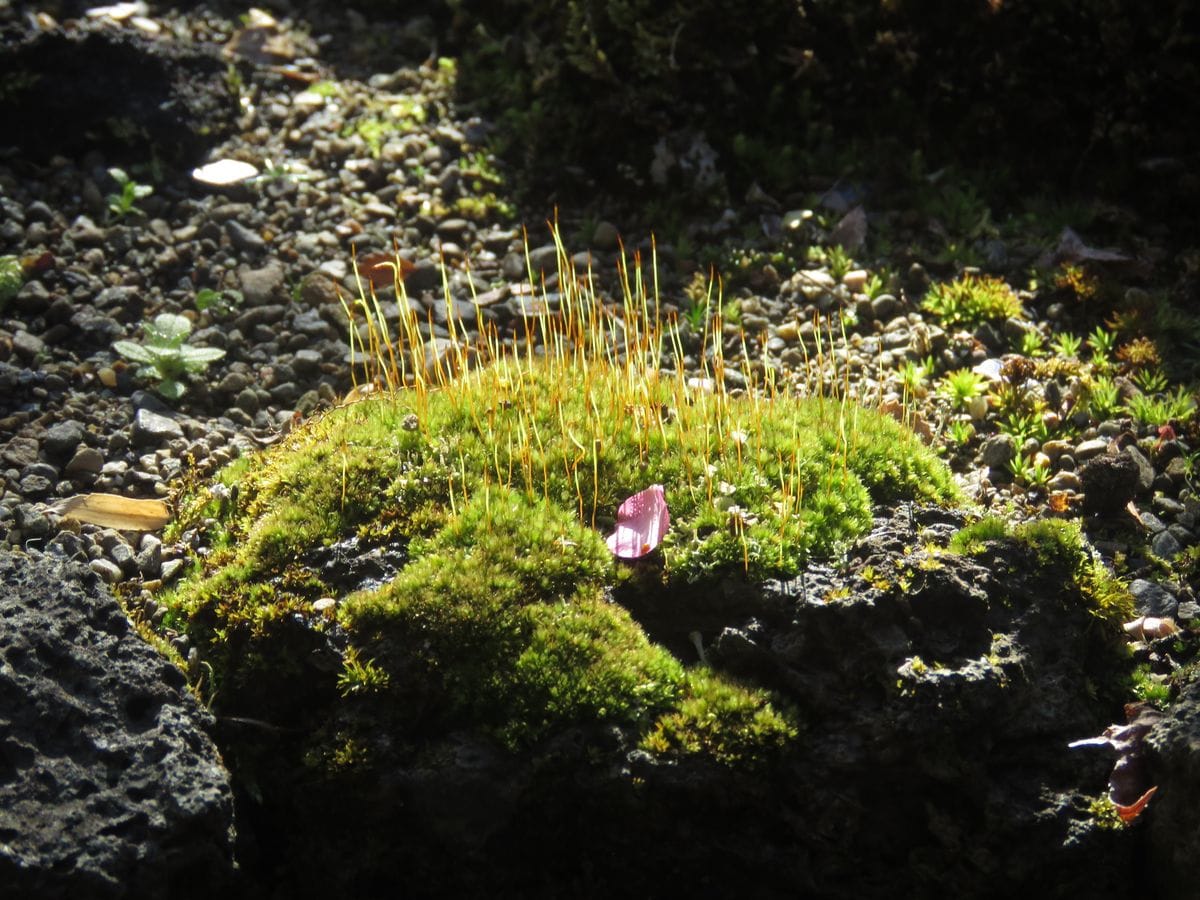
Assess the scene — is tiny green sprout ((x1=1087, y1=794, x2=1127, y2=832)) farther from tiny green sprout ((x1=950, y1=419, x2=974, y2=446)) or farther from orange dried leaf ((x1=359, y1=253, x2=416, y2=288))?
orange dried leaf ((x1=359, y1=253, x2=416, y2=288))

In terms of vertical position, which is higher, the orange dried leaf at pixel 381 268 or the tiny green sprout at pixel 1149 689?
the orange dried leaf at pixel 381 268

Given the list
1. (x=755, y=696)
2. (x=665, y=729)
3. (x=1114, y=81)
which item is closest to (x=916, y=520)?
(x=755, y=696)

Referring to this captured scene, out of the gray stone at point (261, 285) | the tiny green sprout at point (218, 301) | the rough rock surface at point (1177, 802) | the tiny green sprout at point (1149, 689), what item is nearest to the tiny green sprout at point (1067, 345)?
the tiny green sprout at point (1149, 689)

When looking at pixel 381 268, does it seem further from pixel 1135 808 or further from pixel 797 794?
pixel 1135 808

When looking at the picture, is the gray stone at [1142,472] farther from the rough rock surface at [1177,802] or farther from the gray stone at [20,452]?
the gray stone at [20,452]

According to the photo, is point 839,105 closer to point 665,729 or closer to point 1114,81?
point 1114,81

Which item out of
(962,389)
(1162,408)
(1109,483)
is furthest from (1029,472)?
(1162,408)

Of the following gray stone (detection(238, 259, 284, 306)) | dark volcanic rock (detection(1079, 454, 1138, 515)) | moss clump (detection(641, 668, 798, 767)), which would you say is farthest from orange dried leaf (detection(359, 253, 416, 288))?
dark volcanic rock (detection(1079, 454, 1138, 515))
